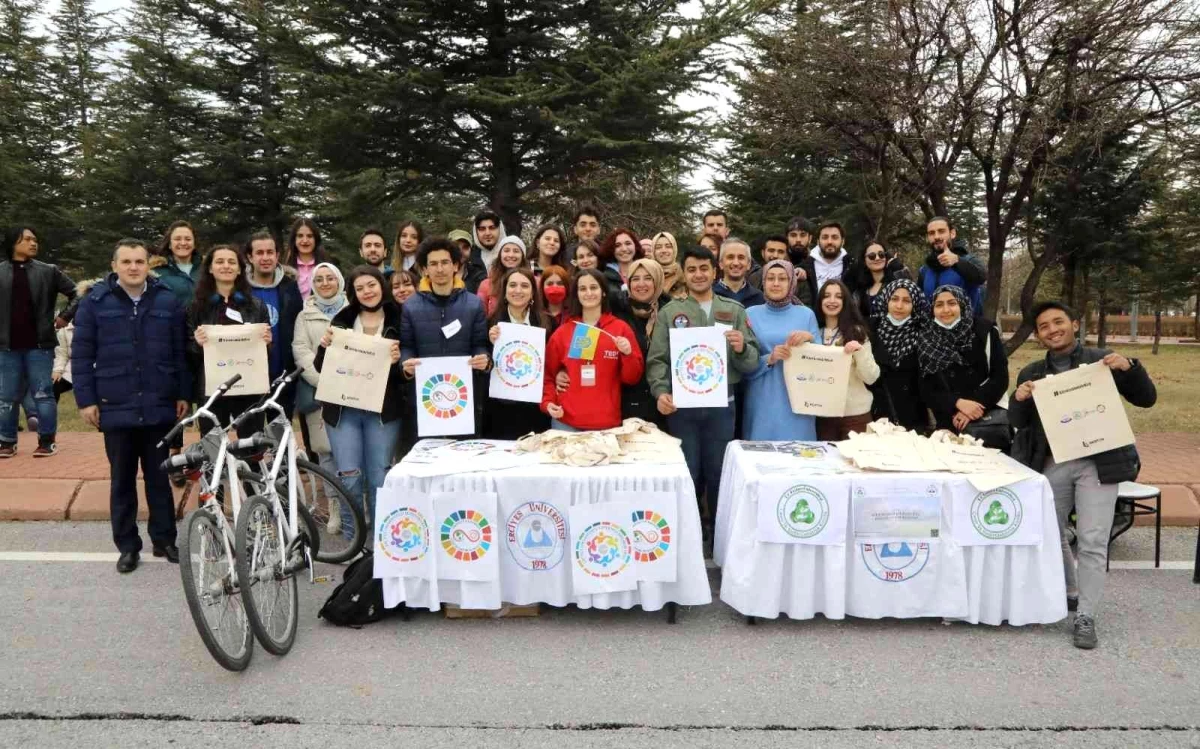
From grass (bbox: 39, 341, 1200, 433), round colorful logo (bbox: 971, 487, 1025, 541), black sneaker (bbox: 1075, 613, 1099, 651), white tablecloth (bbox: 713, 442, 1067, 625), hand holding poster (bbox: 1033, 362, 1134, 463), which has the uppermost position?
hand holding poster (bbox: 1033, 362, 1134, 463)

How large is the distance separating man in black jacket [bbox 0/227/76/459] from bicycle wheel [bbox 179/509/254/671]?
556 centimetres

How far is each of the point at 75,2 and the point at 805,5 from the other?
27.3 metres

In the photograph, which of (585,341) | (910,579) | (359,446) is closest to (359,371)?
(359,446)

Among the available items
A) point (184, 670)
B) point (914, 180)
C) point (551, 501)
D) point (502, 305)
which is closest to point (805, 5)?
point (914, 180)

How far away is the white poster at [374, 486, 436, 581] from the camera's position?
446 cm

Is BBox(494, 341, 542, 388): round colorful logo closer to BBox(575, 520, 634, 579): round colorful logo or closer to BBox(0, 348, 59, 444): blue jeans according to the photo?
BBox(575, 520, 634, 579): round colorful logo

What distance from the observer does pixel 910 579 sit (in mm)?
4391

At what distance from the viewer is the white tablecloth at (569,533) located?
14.6 feet

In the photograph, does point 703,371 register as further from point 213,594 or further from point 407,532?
point 213,594

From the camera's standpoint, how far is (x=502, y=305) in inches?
231

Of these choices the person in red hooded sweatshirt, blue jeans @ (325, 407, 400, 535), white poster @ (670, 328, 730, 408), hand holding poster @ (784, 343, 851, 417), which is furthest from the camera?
blue jeans @ (325, 407, 400, 535)

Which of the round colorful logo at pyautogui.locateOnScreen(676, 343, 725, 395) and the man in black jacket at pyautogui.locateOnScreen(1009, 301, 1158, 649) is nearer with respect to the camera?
the man in black jacket at pyautogui.locateOnScreen(1009, 301, 1158, 649)

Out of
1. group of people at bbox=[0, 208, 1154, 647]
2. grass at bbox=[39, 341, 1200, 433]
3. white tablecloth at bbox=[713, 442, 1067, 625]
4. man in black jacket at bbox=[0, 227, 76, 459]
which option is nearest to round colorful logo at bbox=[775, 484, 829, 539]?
white tablecloth at bbox=[713, 442, 1067, 625]

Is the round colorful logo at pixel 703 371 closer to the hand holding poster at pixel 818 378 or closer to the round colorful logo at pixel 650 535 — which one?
the hand holding poster at pixel 818 378
